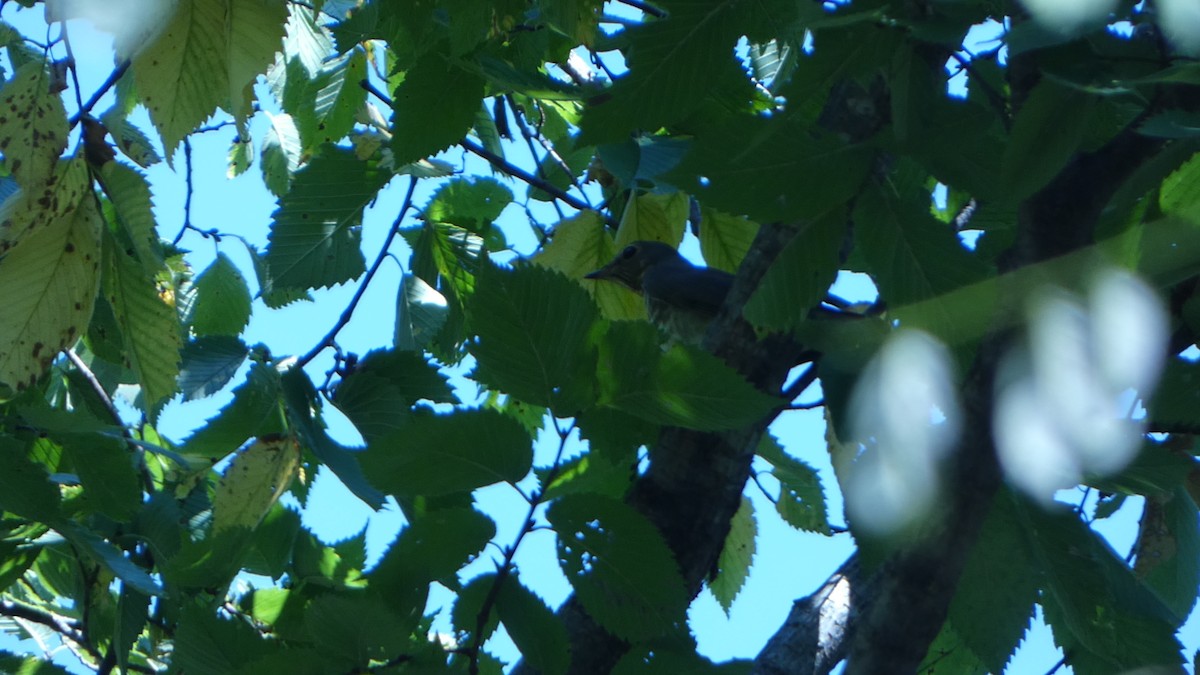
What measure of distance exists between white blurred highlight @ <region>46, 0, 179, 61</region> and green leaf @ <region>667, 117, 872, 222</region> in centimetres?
64

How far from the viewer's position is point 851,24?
1119 mm

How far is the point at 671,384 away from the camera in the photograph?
1382 millimetres

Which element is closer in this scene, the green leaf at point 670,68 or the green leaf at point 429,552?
the green leaf at point 670,68

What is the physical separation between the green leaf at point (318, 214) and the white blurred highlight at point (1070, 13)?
182cm

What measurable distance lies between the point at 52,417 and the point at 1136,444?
1571 mm

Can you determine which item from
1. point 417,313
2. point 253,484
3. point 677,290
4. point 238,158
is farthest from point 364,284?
point 238,158

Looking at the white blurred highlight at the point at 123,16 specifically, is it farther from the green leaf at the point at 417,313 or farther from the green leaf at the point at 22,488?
the green leaf at the point at 417,313

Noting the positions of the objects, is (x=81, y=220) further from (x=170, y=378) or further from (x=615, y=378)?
(x=615, y=378)

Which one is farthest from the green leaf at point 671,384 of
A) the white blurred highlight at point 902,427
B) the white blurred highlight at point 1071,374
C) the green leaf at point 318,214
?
the green leaf at point 318,214

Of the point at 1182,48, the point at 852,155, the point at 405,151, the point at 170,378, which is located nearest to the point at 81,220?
the point at 170,378

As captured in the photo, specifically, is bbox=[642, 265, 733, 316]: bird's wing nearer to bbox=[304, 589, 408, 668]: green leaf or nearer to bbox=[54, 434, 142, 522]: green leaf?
bbox=[54, 434, 142, 522]: green leaf

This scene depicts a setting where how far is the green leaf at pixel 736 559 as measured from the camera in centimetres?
315

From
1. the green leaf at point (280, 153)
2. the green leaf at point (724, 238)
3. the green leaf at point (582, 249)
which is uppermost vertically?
the green leaf at point (280, 153)

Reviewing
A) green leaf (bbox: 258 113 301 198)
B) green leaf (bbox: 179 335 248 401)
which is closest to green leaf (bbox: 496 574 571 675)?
green leaf (bbox: 179 335 248 401)
